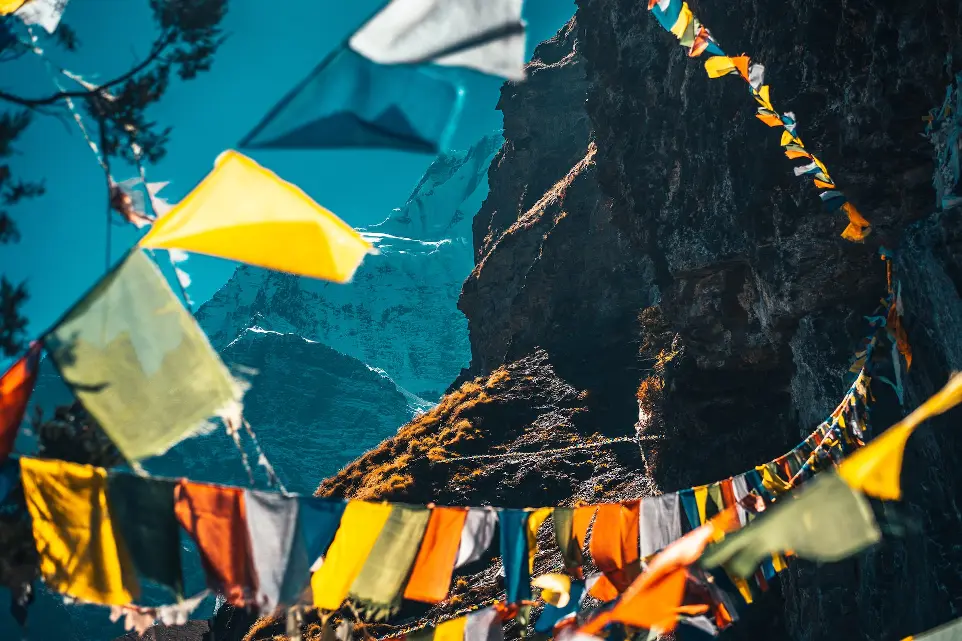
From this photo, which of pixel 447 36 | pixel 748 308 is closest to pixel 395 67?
pixel 447 36

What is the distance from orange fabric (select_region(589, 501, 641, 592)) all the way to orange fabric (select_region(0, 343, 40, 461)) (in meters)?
4.52

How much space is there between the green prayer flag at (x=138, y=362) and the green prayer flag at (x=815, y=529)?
2775mm

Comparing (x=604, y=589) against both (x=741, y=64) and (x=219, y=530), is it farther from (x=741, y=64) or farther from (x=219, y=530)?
(x=741, y=64)

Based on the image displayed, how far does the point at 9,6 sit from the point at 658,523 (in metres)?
6.38

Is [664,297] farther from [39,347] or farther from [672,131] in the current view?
[39,347]

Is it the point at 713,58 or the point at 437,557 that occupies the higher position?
the point at 713,58

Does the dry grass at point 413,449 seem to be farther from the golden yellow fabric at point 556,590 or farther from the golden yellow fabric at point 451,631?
the golden yellow fabric at point 451,631

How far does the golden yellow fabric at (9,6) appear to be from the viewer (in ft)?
14.8

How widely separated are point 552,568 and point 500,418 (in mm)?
12356

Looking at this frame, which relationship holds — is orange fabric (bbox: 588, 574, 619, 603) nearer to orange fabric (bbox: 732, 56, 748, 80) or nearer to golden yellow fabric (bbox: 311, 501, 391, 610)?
golden yellow fabric (bbox: 311, 501, 391, 610)

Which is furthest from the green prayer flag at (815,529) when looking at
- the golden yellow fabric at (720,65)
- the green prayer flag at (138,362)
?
the golden yellow fabric at (720,65)

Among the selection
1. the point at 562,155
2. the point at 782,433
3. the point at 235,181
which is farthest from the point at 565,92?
the point at 235,181

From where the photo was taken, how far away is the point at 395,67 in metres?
4.02

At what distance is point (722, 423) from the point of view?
1655 centimetres
